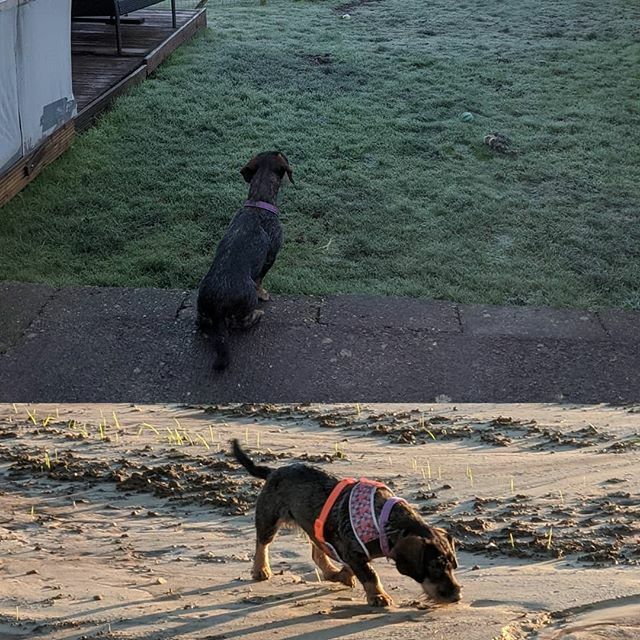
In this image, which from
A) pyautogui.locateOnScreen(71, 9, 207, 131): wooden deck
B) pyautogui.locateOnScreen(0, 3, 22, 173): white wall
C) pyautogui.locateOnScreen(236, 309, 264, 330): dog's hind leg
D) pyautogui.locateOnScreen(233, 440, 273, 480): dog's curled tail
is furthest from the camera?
pyautogui.locateOnScreen(71, 9, 207, 131): wooden deck

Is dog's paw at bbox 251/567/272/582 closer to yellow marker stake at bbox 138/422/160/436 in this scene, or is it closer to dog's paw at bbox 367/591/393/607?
dog's paw at bbox 367/591/393/607

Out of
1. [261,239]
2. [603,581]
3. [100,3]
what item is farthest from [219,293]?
[100,3]

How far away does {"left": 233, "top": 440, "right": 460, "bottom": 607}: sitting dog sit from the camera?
3.90 meters

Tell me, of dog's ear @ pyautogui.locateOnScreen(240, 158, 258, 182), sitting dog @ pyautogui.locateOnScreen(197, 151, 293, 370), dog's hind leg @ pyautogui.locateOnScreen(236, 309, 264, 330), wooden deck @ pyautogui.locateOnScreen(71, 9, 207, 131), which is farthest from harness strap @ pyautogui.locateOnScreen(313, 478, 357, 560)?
wooden deck @ pyautogui.locateOnScreen(71, 9, 207, 131)

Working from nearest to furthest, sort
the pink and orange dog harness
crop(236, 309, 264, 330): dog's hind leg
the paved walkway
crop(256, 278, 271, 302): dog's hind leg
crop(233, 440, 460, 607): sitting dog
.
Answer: crop(233, 440, 460, 607): sitting dog → the pink and orange dog harness → the paved walkway → crop(236, 309, 264, 330): dog's hind leg → crop(256, 278, 271, 302): dog's hind leg

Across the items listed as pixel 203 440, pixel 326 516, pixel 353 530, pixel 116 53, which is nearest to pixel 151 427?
pixel 203 440

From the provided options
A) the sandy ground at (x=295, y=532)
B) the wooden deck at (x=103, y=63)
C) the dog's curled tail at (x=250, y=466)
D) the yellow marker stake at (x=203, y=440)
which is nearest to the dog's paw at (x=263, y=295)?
the sandy ground at (x=295, y=532)

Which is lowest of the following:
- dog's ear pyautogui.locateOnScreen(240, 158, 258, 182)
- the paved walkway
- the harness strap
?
the paved walkway

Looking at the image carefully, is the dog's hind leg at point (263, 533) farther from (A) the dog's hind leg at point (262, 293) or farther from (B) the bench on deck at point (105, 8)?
(B) the bench on deck at point (105, 8)

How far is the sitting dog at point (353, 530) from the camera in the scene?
390 centimetres

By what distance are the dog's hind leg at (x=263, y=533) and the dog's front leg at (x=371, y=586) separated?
467 millimetres

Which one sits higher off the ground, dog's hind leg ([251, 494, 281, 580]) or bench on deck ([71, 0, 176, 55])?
bench on deck ([71, 0, 176, 55])

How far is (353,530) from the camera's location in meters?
4.18

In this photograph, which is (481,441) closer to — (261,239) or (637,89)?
(261,239)
